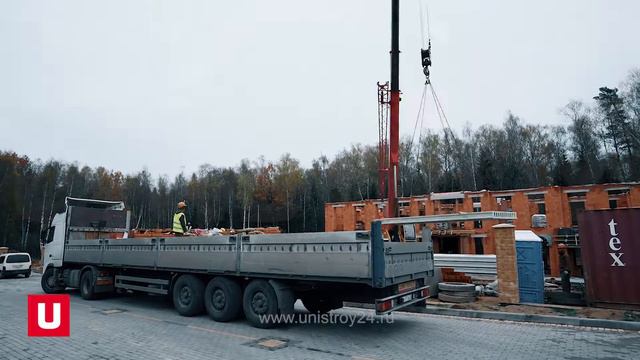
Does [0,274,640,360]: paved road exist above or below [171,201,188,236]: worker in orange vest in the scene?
below

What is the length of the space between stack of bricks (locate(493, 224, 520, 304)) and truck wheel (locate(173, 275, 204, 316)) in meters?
7.33

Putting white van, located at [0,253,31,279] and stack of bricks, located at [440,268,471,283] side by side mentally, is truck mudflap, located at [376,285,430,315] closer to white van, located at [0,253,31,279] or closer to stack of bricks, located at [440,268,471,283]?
stack of bricks, located at [440,268,471,283]

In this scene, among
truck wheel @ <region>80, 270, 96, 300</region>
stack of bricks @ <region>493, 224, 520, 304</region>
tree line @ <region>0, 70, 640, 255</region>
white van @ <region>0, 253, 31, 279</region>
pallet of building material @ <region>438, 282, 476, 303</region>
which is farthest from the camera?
tree line @ <region>0, 70, 640, 255</region>

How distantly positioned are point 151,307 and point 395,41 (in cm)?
1038

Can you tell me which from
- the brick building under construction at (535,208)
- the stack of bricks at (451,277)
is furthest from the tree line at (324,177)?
the stack of bricks at (451,277)

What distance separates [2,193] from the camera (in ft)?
150

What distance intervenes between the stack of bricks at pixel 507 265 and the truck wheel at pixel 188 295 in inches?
288

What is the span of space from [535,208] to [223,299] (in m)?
17.3

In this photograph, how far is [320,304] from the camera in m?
8.70

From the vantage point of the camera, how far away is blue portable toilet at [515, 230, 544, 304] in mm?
10070

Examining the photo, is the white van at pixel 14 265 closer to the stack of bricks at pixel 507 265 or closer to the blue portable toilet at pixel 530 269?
the stack of bricks at pixel 507 265

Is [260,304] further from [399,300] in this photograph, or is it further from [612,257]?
[612,257]

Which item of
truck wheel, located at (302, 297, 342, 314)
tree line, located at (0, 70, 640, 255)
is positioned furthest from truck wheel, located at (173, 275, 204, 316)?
tree line, located at (0, 70, 640, 255)

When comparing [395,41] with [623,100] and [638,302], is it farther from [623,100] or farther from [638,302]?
[623,100]
